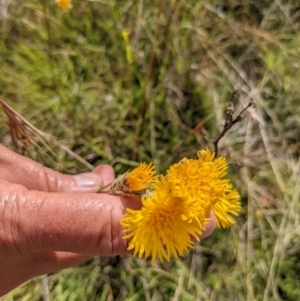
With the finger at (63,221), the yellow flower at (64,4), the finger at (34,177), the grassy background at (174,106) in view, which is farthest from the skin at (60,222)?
the yellow flower at (64,4)

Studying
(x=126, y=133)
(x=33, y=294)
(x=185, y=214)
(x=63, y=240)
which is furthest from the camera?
(x=126, y=133)

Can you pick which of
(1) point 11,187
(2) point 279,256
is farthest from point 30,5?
(2) point 279,256

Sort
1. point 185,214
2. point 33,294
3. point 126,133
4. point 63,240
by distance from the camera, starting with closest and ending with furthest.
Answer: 1. point 185,214
2. point 63,240
3. point 33,294
4. point 126,133

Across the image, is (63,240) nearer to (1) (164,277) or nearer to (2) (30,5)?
Answer: (1) (164,277)

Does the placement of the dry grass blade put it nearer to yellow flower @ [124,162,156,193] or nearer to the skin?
the skin

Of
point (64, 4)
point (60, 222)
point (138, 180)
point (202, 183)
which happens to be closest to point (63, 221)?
point (60, 222)

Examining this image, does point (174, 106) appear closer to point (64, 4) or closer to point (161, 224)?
point (64, 4)

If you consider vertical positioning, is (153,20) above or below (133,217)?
above

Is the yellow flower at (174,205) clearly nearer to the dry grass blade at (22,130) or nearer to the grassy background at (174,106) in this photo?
the dry grass blade at (22,130)

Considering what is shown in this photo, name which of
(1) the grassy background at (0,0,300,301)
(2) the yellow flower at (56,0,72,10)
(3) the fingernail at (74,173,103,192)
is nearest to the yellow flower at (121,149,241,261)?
(3) the fingernail at (74,173,103,192)
